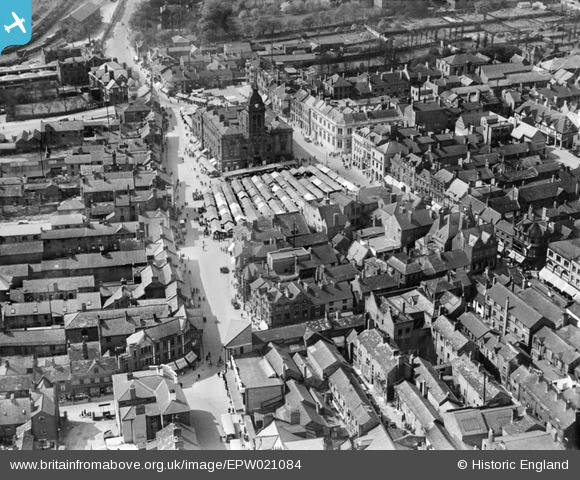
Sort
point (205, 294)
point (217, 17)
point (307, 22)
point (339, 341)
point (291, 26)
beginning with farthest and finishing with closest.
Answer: point (291, 26) → point (307, 22) → point (217, 17) → point (205, 294) → point (339, 341)

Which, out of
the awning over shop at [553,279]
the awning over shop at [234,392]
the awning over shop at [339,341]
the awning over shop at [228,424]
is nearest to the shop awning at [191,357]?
the awning over shop at [234,392]

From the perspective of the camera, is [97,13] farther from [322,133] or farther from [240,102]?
[322,133]

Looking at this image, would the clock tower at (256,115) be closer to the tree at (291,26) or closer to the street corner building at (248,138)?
the street corner building at (248,138)

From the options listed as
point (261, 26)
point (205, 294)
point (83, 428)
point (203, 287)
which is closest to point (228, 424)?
point (83, 428)

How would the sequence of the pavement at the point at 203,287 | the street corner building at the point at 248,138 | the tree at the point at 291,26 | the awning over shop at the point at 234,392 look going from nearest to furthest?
the awning over shop at the point at 234,392 → the pavement at the point at 203,287 → the street corner building at the point at 248,138 → the tree at the point at 291,26

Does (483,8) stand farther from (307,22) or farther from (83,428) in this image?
(83,428)

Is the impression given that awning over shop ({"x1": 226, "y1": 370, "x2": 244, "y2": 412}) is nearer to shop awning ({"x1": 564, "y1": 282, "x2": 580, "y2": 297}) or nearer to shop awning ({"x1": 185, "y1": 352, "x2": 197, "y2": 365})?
shop awning ({"x1": 185, "y1": 352, "x2": 197, "y2": 365})
